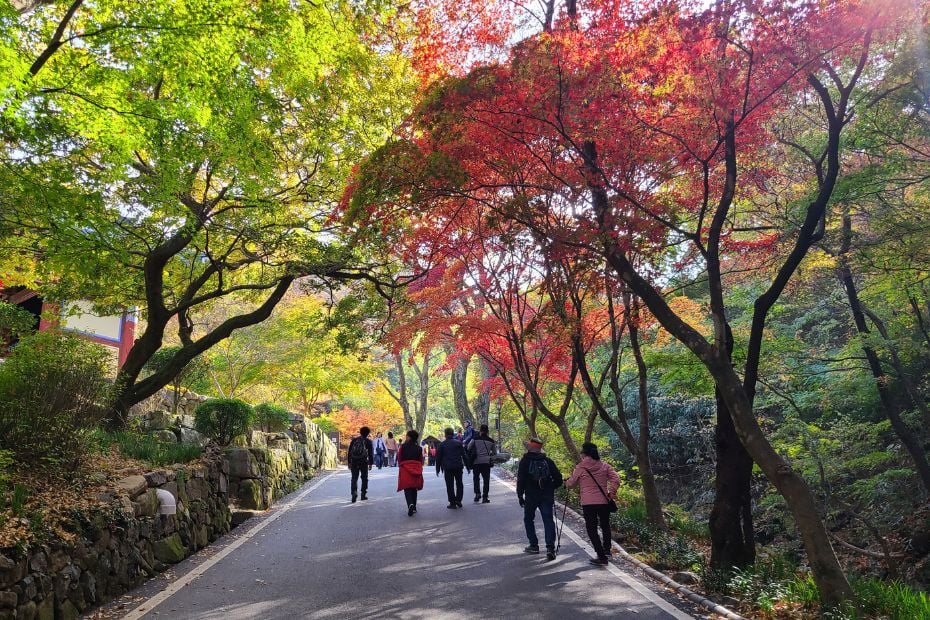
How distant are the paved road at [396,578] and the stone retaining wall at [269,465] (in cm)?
136

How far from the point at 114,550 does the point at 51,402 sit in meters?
1.84

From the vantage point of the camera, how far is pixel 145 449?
29.0 ft

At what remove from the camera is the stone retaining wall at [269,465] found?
1198 cm

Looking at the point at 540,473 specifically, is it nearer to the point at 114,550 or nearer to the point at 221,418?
the point at 114,550

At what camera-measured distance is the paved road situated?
5.61 m

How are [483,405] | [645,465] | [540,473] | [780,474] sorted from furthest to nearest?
[483,405], [645,465], [540,473], [780,474]

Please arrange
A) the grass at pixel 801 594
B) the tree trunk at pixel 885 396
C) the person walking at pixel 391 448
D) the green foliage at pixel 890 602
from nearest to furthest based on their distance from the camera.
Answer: the green foliage at pixel 890 602 < the grass at pixel 801 594 < the tree trunk at pixel 885 396 < the person walking at pixel 391 448

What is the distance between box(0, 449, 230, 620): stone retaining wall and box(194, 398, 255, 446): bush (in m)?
3.96

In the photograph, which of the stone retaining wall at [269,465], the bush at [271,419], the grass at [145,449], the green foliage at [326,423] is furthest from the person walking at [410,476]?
the green foliage at [326,423]

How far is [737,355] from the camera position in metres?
11.5

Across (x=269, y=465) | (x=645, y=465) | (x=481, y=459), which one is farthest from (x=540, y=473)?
(x=269, y=465)

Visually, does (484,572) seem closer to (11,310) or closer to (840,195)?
(840,195)

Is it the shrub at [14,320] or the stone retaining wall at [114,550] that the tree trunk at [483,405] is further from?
the stone retaining wall at [114,550]

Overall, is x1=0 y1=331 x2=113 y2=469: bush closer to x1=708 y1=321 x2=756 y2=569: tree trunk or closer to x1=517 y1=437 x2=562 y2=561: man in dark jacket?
x1=517 y1=437 x2=562 y2=561: man in dark jacket
